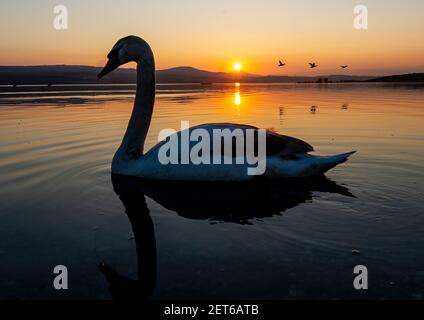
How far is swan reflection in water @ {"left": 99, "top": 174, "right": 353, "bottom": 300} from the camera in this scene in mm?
4082

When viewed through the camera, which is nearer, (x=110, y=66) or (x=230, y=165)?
(x=230, y=165)

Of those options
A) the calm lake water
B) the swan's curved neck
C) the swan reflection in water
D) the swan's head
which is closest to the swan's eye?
the swan's head

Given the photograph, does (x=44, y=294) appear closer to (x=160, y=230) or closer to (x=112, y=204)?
(x=160, y=230)

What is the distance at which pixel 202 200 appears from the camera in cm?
591

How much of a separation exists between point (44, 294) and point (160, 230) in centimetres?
158

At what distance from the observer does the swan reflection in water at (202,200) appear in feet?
13.4

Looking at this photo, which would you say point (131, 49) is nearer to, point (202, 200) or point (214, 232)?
point (202, 200)

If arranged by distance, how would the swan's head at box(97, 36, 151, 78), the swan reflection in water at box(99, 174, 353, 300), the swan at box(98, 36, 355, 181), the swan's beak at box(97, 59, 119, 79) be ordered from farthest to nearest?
1. the swan's beak at box(97, 59, 119, 79)
2. the swan's head at box(97, 36, 151, 78)
3. the swan at box(98, 36, 355, 181)
4. the swan reflection in water at box(99, 174, 353, 300)

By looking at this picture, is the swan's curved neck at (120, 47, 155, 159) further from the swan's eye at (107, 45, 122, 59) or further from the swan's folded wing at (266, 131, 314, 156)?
the swan's folded wing at (266, 131, 314, 156)

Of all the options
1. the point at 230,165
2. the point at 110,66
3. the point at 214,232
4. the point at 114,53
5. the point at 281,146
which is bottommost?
the point at 214,232

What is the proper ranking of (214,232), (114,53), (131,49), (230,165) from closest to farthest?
(214,232), (230,165), (131,49), (114,53)

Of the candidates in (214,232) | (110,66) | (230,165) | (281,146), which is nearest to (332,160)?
(281,146)

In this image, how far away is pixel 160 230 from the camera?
4.72 metres
